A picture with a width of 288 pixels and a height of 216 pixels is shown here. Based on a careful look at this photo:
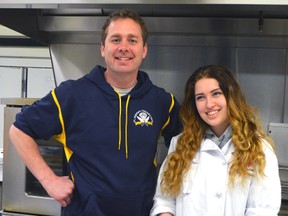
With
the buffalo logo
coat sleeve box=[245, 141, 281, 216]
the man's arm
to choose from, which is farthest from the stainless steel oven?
coat sleeve box=[245, 141, 281, 216]

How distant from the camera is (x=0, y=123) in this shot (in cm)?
316

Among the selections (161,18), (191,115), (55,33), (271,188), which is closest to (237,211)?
(271,188)

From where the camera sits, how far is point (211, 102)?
39.4 inches

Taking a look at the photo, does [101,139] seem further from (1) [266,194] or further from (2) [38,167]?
(1) [266,194]

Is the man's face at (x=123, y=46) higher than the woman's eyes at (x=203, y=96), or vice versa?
the man's face at (x=123, y=46)

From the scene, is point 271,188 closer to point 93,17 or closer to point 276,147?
point 276,147

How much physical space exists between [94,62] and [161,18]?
17.4 inches

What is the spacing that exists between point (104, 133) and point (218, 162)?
1.26 feet

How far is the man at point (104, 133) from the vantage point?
1.07m

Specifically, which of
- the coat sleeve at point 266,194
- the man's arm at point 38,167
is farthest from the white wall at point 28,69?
the coat sleeve at point 266,194

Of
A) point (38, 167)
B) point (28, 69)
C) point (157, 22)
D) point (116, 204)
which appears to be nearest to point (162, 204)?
point (116, 204)

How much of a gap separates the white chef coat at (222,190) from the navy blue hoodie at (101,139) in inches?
6.7

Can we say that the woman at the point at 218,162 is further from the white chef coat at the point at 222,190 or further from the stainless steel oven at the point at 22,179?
the stainless steel oven at the point at 22,179

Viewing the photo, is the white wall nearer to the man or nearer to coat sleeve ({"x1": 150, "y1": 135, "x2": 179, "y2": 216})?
the man
